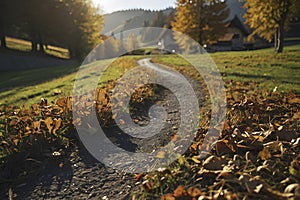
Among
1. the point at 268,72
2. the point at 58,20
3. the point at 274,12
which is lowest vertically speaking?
the point at 268,72

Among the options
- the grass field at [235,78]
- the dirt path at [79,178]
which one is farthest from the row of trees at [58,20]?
the dirt path at [79,178]

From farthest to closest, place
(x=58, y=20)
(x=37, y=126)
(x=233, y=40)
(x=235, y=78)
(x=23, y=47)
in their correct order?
(x=233, y=40) < (x=23, y=47) < (x=58, y=20) < (x=235, y=78) < (x=37, y=126)

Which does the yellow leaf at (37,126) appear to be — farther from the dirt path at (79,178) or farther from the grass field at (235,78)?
the grass field at (235,78)

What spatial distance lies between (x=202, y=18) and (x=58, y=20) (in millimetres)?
20207

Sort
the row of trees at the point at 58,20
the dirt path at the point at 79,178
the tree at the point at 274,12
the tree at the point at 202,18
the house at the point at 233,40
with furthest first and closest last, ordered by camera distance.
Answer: the house at the point at 233,40
the row of trees at the point at 58,20
the tree at the point at 202,18
the tree at the point at 274,12
the dirt path at the point at 79,178

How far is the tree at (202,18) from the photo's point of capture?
3152 centimetres

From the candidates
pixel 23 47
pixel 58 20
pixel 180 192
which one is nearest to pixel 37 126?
pixel 180 192

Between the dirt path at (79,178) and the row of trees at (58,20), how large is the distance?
31.3 meters

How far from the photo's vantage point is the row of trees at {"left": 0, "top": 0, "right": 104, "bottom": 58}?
109 ft

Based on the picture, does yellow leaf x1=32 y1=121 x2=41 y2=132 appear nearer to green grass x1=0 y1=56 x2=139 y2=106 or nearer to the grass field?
green grass x1=0 y1=56 x2=139 y2=106

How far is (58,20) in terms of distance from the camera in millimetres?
36531

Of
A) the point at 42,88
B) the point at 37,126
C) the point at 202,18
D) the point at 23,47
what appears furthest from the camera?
the point at 23,47

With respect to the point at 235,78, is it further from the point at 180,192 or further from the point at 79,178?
the point at 180,192

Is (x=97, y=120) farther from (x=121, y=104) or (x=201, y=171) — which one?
(x=201, y=171)
